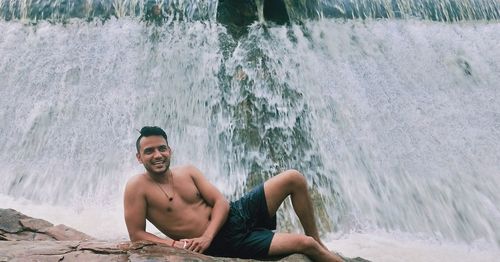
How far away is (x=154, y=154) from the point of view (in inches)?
115

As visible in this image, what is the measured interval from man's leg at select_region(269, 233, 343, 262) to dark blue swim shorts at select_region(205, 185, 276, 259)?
0.16ft

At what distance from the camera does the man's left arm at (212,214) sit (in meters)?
2.87

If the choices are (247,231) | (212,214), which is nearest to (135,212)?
(212,214)

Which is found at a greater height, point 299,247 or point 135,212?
point 135,212

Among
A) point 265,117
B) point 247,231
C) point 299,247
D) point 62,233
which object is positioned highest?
point 265,117

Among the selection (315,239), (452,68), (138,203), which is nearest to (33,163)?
(138,203)

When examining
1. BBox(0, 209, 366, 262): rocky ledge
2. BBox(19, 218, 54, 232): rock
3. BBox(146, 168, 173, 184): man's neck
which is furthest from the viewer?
BBox(19, 218, 54, 232): rock

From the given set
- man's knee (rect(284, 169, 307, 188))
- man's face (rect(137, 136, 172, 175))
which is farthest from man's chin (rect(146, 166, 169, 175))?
man's knee (rect(284, 169, 307, 188))

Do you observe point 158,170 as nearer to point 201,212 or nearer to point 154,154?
point 154,154

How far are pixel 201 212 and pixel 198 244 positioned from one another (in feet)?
0.74

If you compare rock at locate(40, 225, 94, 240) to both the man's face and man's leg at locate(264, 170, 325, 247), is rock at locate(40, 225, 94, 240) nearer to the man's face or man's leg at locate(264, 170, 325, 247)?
the man's face

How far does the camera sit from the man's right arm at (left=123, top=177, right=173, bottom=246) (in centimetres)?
289

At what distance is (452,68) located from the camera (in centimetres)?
863

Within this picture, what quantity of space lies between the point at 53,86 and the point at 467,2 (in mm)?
7764
